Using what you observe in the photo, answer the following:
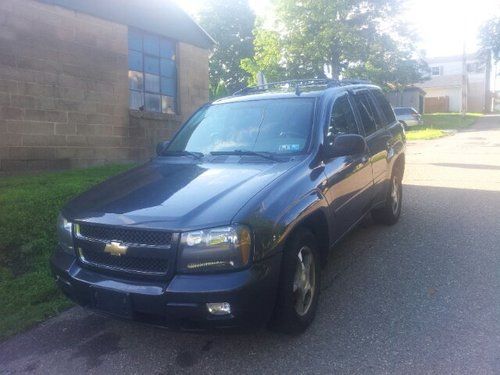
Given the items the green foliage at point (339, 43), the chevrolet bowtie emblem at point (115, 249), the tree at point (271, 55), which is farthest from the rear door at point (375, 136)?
the tree at point (271, 55)

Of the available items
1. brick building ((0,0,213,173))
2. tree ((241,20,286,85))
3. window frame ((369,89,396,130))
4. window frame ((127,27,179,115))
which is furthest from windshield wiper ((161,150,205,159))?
tree ((241,20,286,85))

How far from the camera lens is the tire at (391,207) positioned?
6086 millimetres

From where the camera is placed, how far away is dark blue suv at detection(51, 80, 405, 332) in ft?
9.36

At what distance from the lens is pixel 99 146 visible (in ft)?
33.8

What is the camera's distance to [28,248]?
516 centimetres

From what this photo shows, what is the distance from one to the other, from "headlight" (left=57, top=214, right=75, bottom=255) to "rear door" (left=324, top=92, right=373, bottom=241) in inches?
77.8

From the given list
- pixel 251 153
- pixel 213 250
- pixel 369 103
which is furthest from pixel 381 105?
pixel 213 250

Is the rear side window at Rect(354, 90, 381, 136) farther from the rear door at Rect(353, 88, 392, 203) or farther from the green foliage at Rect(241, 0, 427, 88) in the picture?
the green foliage at Rect(241, 0, 427, 88)

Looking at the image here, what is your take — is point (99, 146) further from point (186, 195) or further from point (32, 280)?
point (186, 195)

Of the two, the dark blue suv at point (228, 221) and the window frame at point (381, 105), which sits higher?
the window frame at point (381, 105)

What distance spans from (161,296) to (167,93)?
33.3 feet

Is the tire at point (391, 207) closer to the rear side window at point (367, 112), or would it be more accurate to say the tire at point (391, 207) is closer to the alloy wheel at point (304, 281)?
the rear side window at point (367, 112)

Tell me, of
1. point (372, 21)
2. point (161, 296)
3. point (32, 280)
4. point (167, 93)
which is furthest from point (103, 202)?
point (372, 21)

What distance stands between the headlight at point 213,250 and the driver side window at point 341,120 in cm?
168
